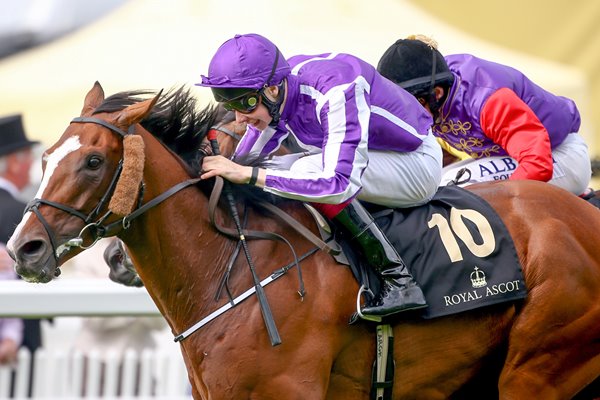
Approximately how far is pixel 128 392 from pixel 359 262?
265 centimetres

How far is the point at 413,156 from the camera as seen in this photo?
479cm

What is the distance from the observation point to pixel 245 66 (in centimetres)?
445

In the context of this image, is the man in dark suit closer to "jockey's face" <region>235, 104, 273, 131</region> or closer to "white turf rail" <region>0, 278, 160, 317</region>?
"white turf rail" <region>0, 278, 160, 317</region>

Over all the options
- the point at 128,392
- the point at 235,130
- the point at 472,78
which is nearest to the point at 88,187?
the point at 235,130

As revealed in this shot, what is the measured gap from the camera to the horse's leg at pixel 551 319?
4789 mm

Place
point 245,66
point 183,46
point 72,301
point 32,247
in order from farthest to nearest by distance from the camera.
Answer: point 183,46
point 72,301
point 245,66
point 32,247

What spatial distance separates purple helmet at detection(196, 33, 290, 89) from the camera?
4.43m

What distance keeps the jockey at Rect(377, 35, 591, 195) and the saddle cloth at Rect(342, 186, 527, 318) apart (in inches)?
20.1

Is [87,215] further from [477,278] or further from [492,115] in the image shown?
[492,115]

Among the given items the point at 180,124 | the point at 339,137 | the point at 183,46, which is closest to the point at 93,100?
the point at 180,124

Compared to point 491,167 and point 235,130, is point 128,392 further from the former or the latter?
point 491,167

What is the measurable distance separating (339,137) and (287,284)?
608mm

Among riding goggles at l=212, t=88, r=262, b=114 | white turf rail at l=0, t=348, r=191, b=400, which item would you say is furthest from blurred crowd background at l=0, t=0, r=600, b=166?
riding goggles at l=212, t=88, r=262, b=114

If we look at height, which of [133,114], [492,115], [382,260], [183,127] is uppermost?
[133,114]
